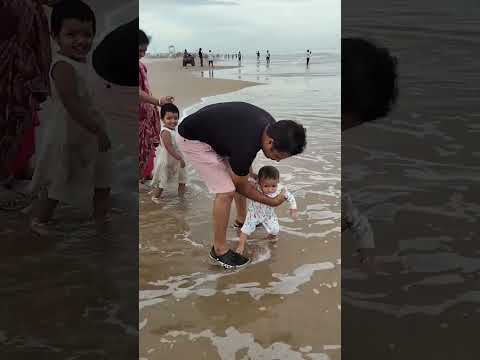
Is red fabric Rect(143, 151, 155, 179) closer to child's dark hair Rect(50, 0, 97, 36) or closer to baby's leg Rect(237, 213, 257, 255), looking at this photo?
baby's leg Rect(237, 213, 257, 255)

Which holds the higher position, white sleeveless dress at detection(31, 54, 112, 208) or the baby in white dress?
white sleeveless dress at detection(31, 54, 112, 208)

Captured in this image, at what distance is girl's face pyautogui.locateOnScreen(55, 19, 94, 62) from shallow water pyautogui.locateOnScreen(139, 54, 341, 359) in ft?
2.97

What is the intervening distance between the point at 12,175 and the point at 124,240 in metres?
0.62

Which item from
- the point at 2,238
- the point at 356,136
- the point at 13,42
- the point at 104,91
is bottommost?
the point at 2,238

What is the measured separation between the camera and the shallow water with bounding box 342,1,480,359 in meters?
1.40

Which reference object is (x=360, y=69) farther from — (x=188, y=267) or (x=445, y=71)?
(x=188, y=267)

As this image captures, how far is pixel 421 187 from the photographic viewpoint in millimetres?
1594

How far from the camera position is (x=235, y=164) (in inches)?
82.4

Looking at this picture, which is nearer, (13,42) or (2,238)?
(13,42)

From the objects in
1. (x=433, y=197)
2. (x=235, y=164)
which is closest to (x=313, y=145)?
(x=235, y=164)

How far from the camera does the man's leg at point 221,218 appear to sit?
222 centimetres

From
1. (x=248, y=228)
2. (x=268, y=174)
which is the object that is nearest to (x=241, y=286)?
(x=248, y=228)

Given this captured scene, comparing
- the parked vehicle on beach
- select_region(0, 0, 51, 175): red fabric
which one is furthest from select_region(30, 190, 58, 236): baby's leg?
the parked vehicle on beach

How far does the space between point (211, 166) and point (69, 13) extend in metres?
0.94
